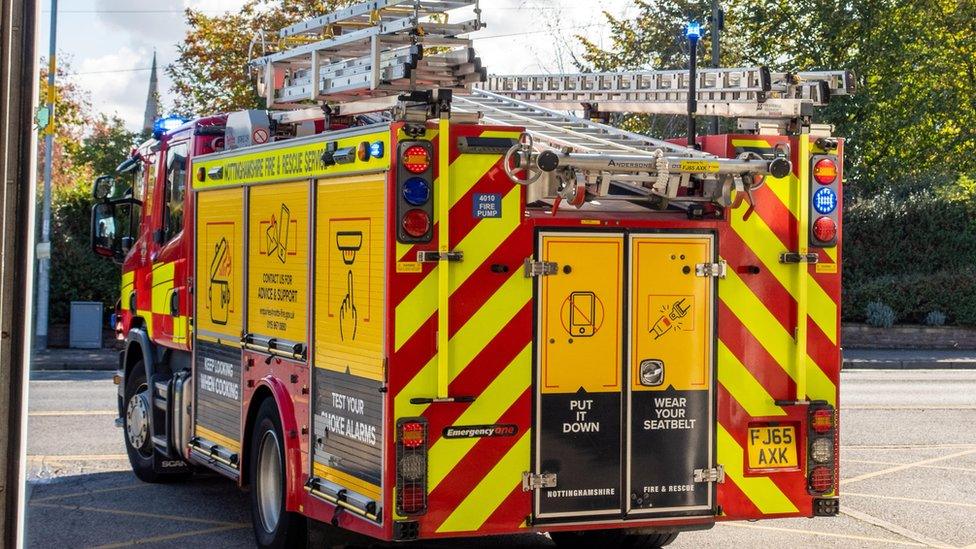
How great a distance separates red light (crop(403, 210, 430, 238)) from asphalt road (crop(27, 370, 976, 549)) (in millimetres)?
2812

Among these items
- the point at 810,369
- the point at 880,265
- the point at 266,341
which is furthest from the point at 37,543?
the point at 880,265

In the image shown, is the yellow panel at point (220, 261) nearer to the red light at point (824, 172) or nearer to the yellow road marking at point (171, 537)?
the yellow road marking at point (171, 537)

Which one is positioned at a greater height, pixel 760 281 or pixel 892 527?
pixel 760 281

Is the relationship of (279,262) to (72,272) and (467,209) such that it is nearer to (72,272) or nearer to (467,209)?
(467,209)

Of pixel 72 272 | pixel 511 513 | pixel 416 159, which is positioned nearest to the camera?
pixel 416 159

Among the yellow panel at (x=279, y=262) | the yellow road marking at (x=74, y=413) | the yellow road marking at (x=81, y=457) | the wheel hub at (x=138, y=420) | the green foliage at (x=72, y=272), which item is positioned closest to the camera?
the yellow panel at (x=279, y=262)

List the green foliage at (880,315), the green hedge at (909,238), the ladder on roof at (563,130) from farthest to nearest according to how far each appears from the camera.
Answer: the green hedge at (909,238) → the green foliage at (880,315) → the ladder on roof at (563,130)

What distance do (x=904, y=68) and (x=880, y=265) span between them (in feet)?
16.8

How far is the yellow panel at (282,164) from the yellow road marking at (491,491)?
1.52 m

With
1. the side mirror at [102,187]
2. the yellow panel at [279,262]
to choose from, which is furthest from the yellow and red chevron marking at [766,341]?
the side mirror at [102,187]

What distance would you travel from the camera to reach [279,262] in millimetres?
7910

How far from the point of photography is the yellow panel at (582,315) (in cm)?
669

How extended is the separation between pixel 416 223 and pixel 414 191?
15 centimetres

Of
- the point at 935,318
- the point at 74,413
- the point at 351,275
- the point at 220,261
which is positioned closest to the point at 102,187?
the point at 220,261
